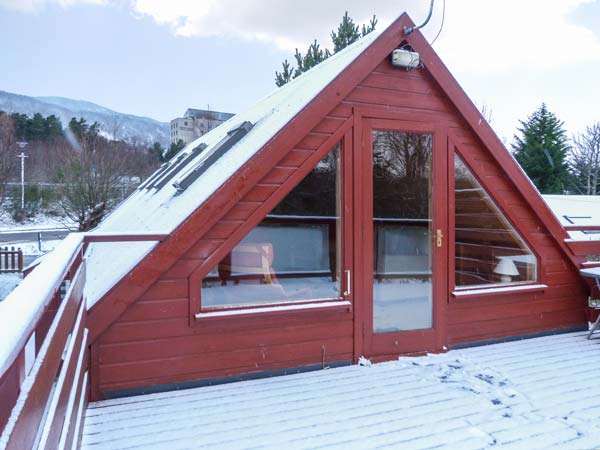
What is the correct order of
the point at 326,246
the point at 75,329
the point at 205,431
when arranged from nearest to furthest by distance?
1. the point at 75,329
2. the point at 205,431
3. the point at 326,246

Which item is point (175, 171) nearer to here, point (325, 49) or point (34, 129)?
point (325, 49)

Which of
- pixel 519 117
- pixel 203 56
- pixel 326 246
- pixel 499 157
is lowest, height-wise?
pixel 326 246

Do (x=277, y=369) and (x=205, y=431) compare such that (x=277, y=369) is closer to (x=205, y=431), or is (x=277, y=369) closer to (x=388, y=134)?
(x=205, y=431)

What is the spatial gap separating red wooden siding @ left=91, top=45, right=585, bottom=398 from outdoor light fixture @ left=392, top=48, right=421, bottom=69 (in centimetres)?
8

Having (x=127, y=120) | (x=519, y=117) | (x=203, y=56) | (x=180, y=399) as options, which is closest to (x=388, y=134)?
(x=180, y=399)

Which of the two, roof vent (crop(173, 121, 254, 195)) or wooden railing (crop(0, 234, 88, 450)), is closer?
wooden railing (crop(0, 234, 88, 450))

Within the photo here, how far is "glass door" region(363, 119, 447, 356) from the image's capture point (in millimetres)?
4062

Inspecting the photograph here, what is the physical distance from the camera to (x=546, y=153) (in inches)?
951

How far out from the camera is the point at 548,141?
80.1ft

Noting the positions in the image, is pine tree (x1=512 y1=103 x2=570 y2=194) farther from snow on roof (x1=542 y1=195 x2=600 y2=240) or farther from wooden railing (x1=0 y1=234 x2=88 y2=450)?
wooden railing (x1=0 y1=234 x2=88 y2=450)

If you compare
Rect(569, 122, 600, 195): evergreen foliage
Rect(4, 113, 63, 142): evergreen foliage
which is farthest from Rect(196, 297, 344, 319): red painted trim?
Rect(4, 113, 63, 142): evergreen foliage

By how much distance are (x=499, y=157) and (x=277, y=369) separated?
2.79 meters

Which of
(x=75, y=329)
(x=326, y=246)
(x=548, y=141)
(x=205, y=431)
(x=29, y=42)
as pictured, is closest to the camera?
(x=75, y=329)

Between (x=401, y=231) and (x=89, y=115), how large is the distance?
5955 cm
